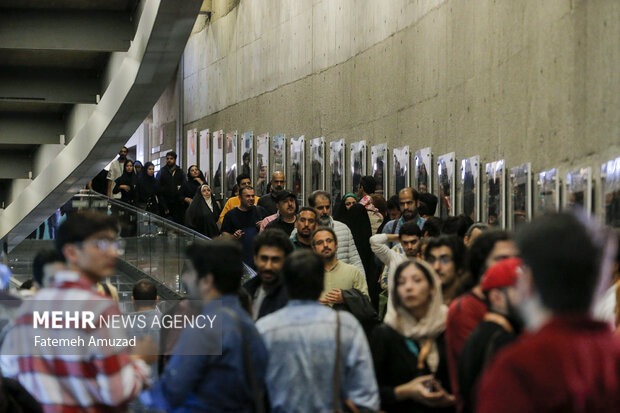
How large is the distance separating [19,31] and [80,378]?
15.9ft

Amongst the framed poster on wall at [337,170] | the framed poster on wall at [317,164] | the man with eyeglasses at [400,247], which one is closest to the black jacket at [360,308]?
the man with eyeglasses at [400,247]

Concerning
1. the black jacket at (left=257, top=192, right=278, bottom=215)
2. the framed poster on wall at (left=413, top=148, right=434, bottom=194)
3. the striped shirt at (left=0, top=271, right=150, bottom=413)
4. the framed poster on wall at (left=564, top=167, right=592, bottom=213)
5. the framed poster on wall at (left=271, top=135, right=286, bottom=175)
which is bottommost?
the striped shirt at (left=0, top=271, right=150, bottom=413)

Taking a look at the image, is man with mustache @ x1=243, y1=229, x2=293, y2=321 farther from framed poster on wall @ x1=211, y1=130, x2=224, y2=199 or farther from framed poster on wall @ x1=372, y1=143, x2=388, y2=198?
framed poster on wall @ x1=211, y1=130, x2=224, y2=199

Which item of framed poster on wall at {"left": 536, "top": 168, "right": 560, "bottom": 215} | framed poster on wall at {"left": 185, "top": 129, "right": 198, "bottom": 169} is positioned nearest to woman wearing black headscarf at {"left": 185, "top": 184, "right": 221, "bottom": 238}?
framed poster on wall at {"left": 536, "top": 168, "right": 560, "bottom": 215}

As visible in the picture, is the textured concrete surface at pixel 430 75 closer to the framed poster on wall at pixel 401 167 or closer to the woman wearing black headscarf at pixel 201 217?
the framed poster on wall at pixel 401 167

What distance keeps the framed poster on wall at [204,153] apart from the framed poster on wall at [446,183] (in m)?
11.7

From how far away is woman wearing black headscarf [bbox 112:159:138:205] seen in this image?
67.8 ft

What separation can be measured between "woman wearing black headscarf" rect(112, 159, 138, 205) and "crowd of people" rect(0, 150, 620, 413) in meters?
14.4

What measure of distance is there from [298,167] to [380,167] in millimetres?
4011

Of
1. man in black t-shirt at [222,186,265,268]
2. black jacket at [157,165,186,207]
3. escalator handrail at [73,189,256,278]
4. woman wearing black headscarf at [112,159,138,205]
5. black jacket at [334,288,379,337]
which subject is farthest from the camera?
woman wearing black headscarf at [112,159,138,205]

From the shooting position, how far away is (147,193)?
20.4 metres

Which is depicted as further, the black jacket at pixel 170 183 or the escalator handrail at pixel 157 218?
the black jacket at pixel 170 183

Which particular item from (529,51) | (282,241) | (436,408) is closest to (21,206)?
(282,241)

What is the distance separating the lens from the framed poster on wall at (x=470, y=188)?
12617 millimetres
